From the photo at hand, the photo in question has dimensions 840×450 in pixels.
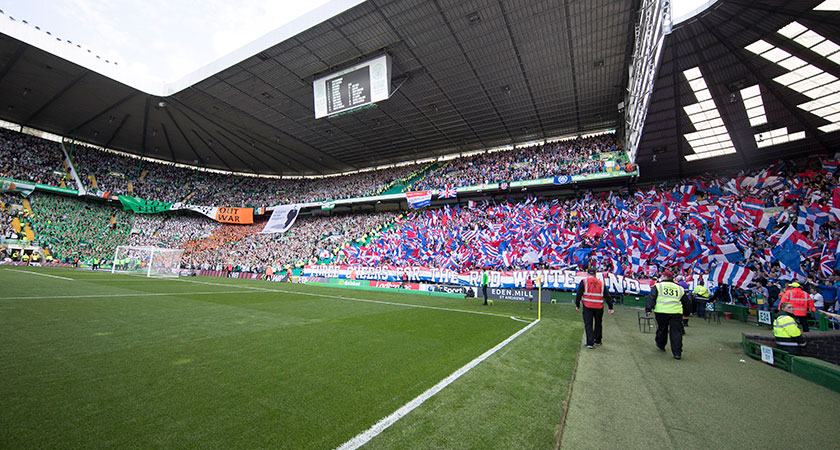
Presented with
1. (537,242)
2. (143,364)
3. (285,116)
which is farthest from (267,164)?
(143,364)

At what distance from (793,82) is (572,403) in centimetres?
1697

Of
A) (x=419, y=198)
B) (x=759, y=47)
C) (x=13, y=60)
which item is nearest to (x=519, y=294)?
(x=419, y=198)

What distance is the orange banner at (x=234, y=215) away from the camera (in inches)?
1516

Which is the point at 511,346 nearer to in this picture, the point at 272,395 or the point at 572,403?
the point at 572,403

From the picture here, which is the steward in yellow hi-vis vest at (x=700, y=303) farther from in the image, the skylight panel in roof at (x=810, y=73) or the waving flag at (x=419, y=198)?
the waving flag at (x=419, y=198)

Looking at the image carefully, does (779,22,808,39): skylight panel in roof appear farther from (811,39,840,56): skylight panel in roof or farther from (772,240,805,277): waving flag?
(772,240,805,277): waving flag

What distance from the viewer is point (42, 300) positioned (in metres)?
8.87

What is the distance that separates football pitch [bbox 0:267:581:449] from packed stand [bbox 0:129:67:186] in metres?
35.9

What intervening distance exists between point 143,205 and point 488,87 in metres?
40.3

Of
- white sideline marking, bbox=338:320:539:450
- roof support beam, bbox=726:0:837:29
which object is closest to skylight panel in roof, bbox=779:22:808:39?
roof support beam, bbox=726:0:837:29

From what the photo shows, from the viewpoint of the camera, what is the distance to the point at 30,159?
3144 cm

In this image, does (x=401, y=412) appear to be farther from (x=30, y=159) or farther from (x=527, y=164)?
(x=30, y=159)

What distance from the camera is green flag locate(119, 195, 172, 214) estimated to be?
119 ft

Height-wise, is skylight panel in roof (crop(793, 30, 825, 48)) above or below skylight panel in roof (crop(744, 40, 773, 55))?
below
